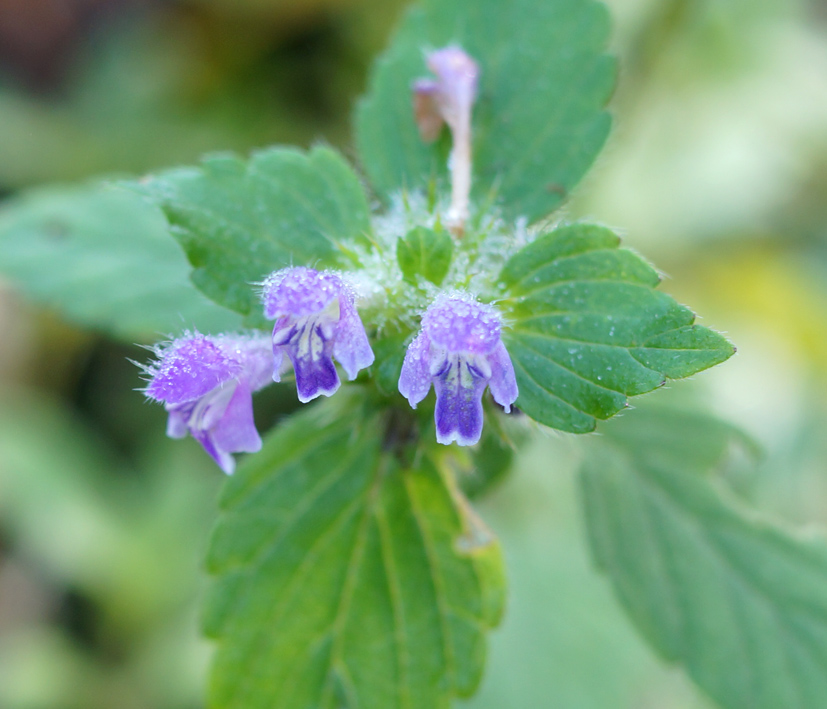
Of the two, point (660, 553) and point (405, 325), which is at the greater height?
point (405, 325)

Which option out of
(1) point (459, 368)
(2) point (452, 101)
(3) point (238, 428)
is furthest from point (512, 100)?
(3) point (238, 428)

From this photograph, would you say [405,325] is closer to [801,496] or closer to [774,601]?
[774,601]

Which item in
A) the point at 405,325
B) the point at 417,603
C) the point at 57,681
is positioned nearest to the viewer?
the point at 405,325

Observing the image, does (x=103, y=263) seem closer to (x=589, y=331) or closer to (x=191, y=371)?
(x=191, y=371)

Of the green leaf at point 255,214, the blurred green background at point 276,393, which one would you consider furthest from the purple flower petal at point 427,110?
the blurred green background at point 276,393

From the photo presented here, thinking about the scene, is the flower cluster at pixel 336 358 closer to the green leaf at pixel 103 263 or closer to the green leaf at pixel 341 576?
the green leaf at pixel 341 576

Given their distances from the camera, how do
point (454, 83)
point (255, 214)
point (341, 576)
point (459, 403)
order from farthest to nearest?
point (454, 83)
point (341, 576)
point (255, 214)
point (459, 403)

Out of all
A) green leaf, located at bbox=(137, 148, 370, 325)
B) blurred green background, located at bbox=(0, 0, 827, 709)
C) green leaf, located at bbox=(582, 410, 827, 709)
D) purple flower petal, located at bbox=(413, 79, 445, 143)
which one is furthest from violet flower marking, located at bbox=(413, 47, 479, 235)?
blurred green background, located at bbox=(0, 0, 827, 709)

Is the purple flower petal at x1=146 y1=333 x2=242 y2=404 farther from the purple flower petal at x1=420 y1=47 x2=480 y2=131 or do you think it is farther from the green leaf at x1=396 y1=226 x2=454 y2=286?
the purple flower petal at x1=420 y1=47 x2=480 y2=131

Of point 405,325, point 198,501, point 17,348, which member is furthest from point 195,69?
point 405,325
